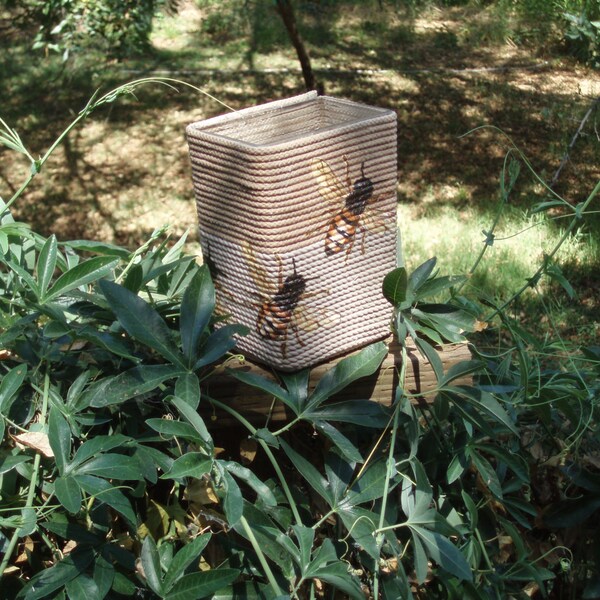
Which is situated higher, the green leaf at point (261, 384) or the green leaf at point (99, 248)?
the green leaf at point (99, 248)

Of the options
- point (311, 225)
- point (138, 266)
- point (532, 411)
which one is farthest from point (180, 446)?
point (532, 411)

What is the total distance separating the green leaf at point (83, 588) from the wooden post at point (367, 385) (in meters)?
0.30

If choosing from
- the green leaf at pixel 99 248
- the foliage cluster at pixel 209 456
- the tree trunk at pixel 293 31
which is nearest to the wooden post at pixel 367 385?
the foliage cluster at pixel 209 456

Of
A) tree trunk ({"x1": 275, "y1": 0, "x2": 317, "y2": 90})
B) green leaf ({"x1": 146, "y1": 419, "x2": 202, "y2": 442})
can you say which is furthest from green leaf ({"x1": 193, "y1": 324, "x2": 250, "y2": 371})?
tree trunk ({"x1": 275, "y1": 0, "x2": 317, "y2": 90})

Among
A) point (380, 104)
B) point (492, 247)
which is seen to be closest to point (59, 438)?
point (492, 247)

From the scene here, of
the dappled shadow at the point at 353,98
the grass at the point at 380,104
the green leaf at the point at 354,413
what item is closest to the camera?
the green leaf at the point at 354,413

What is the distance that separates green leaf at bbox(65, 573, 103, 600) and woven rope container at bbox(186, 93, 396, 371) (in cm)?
39

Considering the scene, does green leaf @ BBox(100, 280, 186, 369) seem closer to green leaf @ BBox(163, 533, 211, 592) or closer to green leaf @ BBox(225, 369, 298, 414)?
green leaf @ BBox(225, 369, 298, 414)

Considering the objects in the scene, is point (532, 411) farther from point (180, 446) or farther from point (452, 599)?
point (180, 446)

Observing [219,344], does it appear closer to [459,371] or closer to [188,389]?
[188,389]

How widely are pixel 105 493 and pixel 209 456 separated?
0.41 feet

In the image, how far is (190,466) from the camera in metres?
0.93

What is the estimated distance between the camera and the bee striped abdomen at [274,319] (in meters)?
1.20

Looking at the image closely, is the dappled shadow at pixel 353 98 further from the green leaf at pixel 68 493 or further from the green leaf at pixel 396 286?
the green leaf at pixel 68 493
